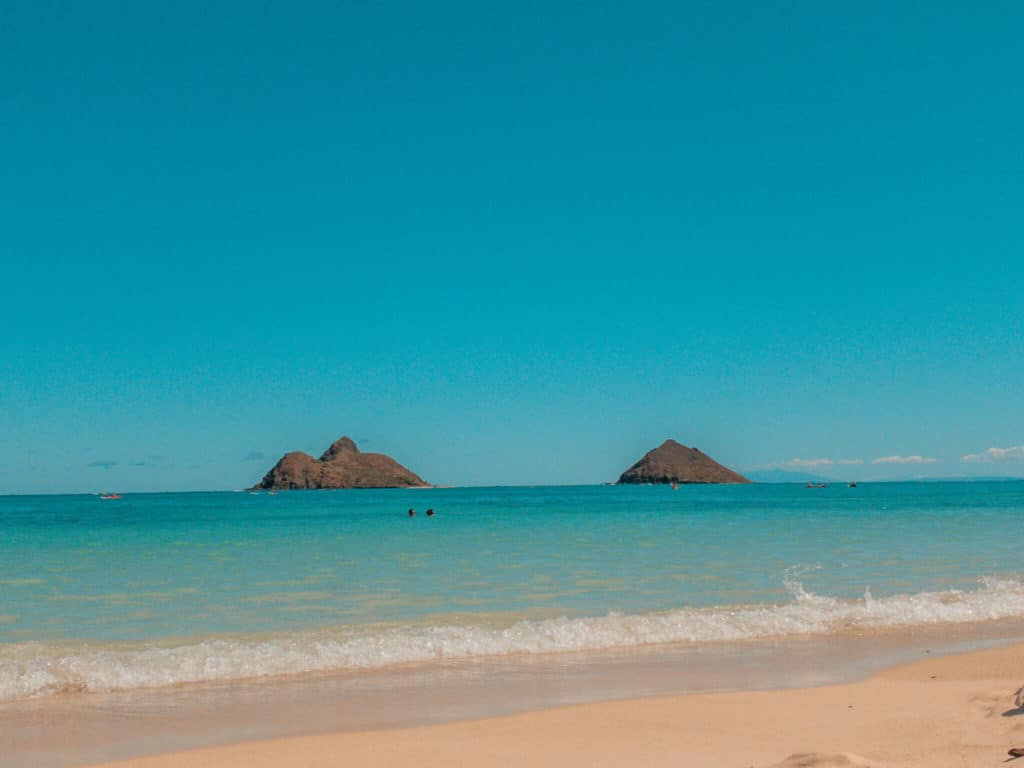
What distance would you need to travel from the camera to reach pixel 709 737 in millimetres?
8266

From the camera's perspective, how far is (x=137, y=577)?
24062mm

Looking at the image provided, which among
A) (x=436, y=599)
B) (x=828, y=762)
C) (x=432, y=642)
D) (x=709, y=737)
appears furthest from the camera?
(x=436, y=599)

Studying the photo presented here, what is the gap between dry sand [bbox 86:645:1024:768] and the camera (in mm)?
7371

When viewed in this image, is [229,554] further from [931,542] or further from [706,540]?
[931,542]

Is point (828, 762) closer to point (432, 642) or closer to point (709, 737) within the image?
point (709, 737)

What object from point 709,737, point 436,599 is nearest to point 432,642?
point 436,599

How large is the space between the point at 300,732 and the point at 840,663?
7548 millimetres

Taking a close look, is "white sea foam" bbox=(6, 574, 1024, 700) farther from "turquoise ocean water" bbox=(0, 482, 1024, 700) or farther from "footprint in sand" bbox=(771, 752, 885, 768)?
"footprint in sand" bbox=(771, 752, 885, 768)

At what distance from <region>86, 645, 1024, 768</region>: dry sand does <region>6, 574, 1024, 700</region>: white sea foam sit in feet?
12.8

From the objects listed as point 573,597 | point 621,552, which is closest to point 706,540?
point 621,552

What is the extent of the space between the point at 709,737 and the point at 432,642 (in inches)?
239

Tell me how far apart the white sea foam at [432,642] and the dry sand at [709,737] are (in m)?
3.92

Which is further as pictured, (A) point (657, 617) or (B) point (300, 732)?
(A) point (657, 617)

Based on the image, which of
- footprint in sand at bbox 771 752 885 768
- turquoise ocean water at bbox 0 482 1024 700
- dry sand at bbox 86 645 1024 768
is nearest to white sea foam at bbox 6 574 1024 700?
turquoise ocean water at bbox 0 482 1024 700
